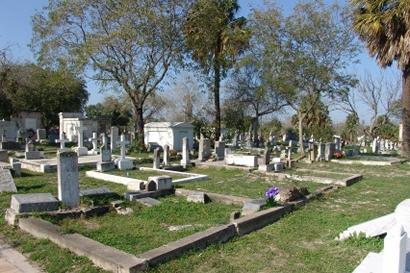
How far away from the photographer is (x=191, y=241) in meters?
5.27

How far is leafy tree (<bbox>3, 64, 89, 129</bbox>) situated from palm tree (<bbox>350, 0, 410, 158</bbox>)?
2134cm

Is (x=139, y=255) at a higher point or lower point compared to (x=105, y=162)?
lower

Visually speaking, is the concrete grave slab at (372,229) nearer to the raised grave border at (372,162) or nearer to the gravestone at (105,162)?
the gravestone at (105,162)

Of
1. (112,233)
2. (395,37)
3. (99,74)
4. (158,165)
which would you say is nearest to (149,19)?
(99,74)

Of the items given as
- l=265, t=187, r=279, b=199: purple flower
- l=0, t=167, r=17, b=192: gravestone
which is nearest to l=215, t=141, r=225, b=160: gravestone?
l=0, t=167, r=17, b=192: gravestone

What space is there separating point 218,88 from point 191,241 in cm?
2218

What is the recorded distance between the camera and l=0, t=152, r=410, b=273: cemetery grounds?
482 cm

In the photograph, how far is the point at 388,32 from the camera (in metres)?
18.8

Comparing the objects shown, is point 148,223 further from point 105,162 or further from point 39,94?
point 39,94

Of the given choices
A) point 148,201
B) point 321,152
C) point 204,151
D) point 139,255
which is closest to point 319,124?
point 321,152

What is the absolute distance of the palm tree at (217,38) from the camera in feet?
75.9

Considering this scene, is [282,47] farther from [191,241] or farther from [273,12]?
[191,241]

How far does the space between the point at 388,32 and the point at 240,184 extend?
12.6m

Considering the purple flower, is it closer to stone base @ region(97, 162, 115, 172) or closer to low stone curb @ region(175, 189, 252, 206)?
low stone curb @ region(175, 189, 252, 206)
